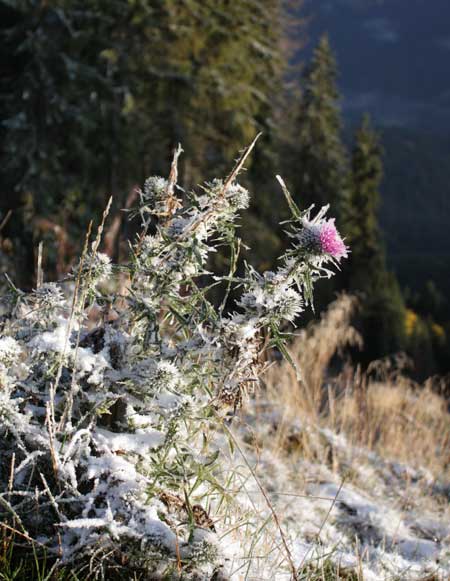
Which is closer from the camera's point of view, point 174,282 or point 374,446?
point 174,282

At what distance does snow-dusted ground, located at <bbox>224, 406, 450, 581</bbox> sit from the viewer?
6.12 feet

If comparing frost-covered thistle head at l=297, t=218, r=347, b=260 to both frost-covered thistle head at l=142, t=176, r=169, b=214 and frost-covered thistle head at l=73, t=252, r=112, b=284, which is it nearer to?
frost-covered thistle head at l=142, t=176, r=169, b=214

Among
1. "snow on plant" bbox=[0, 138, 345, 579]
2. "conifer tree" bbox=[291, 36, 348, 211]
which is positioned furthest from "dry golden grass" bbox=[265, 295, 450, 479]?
"conifer tree" bbox=[291, 36, 348, 211]

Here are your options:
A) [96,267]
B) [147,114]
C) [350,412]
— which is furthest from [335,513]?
[147,114]

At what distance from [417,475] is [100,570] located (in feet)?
A: 9.56

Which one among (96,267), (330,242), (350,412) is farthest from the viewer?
(350,412)

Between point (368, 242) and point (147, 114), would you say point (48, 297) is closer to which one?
point (147, 114)

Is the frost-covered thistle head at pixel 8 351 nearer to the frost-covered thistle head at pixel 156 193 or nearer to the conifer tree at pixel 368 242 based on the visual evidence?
the frost-covered thistle head at pixel 156 193

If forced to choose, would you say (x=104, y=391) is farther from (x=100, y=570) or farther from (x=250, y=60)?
(x=250, y=60)

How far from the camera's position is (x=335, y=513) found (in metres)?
2.87

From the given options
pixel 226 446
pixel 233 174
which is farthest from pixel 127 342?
pixel 226 446

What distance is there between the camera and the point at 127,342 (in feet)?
6.12

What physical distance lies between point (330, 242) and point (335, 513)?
1.79 m

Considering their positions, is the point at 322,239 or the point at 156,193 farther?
the point at 156,193
